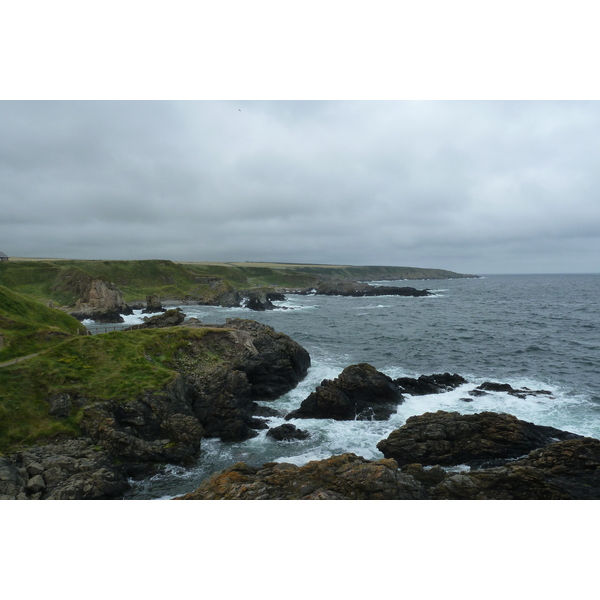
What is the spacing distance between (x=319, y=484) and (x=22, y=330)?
96.7 ft

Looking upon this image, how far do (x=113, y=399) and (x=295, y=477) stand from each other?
571 inches

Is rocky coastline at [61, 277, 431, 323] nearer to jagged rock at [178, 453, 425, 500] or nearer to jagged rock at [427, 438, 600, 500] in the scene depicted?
jagged rock at [178, 453, 425, 500]

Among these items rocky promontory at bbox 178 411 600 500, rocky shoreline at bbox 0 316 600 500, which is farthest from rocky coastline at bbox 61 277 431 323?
rocky promontory at bbox 178 411 600 500

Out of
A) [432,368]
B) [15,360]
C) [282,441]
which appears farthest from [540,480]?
[15,360]

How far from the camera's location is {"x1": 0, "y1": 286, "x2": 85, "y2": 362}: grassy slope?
1056 inches

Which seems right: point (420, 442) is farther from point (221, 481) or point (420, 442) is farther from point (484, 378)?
point (484, 378)

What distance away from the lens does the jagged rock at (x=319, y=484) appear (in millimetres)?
13805

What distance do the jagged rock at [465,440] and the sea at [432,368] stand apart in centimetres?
218

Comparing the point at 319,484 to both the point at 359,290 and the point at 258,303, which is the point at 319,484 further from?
the point at 359,290

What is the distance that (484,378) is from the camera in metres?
37.3

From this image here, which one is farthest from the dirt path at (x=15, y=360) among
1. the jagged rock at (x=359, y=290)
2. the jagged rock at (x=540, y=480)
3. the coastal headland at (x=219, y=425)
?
the jagged rock at (x=359, y=290)

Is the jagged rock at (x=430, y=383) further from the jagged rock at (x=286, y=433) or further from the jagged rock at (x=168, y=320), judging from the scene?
the jagged rock at (x=168, y=320)

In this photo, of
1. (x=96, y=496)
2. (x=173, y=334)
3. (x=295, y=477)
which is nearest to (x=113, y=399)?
(x=96, y=496)

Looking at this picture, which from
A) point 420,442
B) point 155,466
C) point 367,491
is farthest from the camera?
point 420,442
